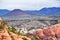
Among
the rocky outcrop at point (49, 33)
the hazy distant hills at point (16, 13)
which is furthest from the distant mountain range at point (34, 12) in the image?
the rocky outcrop at point (49, 33)

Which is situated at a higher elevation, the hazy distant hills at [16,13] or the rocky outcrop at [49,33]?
the hazy distant hills at [16,13]

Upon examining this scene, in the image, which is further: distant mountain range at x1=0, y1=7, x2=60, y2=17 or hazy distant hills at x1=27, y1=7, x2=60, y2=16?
hazy distant hills at x1=27, y1=7, x2=60, y2=16

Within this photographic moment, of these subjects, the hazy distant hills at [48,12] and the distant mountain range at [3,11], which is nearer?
the distant mountain range at [3,11]

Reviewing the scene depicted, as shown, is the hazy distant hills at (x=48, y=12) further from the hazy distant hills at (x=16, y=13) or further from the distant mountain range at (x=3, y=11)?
the distant mountain range at (x=3, y=11)

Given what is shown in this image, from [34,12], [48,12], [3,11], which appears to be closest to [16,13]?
[3,11]

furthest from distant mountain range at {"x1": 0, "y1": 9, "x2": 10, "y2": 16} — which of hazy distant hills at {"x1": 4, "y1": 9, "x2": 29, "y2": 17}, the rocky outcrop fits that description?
the rocky outcrop

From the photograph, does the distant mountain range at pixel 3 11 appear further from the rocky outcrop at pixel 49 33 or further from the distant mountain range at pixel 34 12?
the rocky outcrop at pixel 49 33

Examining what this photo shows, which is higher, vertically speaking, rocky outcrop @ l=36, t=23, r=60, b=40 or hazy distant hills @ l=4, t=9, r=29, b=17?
hazy distant hills @ l=4, t=9, r=29, b=17

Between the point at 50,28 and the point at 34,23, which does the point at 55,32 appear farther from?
the point at 34,23

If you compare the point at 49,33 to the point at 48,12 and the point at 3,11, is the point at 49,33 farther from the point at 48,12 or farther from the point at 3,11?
the point at 3,11

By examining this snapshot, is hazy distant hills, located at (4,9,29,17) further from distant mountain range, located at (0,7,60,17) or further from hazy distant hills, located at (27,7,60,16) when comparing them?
hazy distant hills, located at (27,7,60,16)

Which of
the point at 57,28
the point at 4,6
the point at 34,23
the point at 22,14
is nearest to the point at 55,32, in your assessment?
the point at 57,28
